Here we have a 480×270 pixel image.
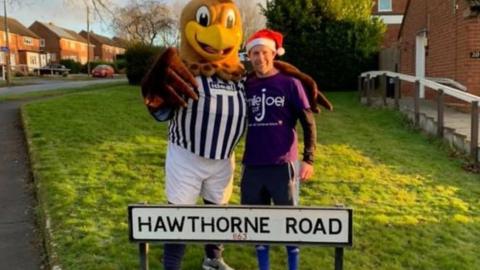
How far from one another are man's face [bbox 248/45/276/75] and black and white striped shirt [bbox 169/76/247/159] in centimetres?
20

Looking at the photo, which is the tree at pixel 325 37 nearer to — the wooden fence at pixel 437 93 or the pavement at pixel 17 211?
the wooden fence at pixel 437 93

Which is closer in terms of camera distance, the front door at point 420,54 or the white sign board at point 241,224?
the white sign board at point 241,224

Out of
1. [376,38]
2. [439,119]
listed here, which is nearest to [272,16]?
[376,38]

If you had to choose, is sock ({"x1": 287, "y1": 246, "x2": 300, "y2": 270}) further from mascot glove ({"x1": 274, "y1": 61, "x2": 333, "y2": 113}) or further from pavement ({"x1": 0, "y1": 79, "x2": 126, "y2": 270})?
pavement ({"x1": 0, "y1": 79, "x2": 126, "y2": 270})

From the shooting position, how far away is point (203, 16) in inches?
155

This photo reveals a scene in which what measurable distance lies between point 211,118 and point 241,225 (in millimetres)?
877

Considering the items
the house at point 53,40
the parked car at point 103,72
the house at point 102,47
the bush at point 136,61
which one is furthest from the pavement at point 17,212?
the house at point 102,47

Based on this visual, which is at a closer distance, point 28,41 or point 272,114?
point 272,114

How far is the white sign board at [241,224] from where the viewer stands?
3.19 metres

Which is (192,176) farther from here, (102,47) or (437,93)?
(102,47)

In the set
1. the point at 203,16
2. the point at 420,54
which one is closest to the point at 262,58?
the point at 203,16

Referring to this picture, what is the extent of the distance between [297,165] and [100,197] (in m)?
2.79

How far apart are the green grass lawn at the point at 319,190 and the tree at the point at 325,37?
6.75m

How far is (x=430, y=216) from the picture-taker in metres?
5.73
